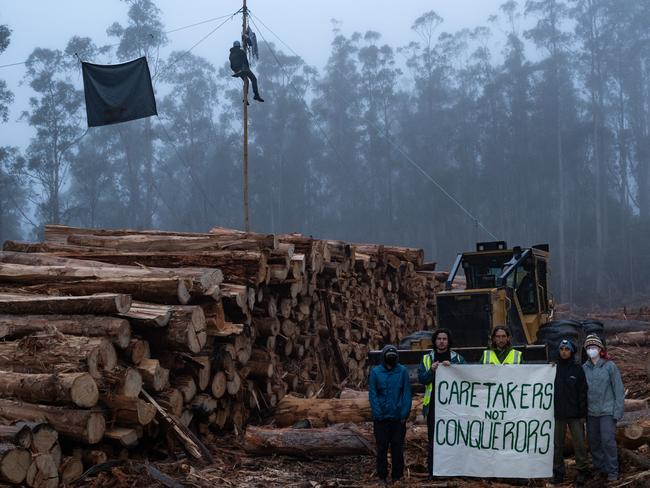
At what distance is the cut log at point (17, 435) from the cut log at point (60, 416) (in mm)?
455

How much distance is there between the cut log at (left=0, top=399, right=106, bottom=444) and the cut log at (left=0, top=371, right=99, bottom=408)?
0.09m

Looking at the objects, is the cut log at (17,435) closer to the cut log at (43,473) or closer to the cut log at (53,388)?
the cut log at (43,473)

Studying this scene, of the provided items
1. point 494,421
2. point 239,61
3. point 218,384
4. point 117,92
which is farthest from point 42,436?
point 239,61

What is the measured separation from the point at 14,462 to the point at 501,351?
179 inches

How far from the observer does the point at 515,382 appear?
24.0 feet

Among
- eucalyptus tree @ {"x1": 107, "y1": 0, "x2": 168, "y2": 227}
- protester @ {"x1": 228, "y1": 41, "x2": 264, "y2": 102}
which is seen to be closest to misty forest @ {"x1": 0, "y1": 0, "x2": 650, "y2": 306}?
eucalyptus tree @ {"x1": 107, "y1": 0, "x2": 168, "y2": 227}

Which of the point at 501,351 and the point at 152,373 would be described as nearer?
the point at 501,351

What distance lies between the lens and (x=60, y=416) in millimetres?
6867

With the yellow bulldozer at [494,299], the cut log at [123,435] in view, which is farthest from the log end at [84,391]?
the yellow bulldozer at [494,299]

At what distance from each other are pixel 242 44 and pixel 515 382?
12214mm

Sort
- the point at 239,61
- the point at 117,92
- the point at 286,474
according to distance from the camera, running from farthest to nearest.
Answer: the point at 239,61 < the point at 117,92 < the point at 286,474

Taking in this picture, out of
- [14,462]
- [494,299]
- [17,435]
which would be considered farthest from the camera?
[494,299]

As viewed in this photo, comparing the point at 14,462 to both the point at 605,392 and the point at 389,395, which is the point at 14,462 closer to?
the point at 389,395

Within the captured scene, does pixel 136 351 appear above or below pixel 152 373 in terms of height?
above
